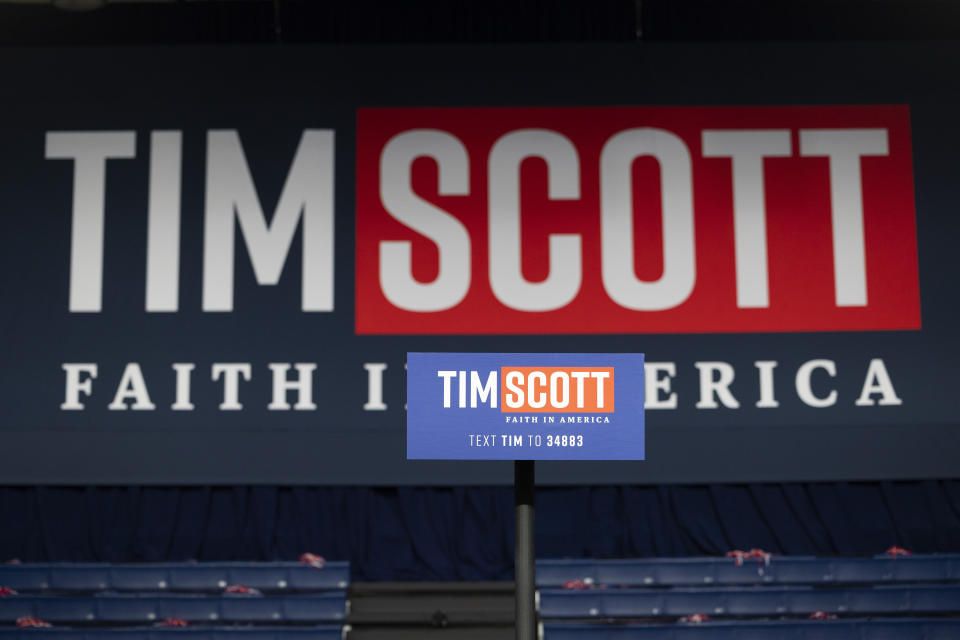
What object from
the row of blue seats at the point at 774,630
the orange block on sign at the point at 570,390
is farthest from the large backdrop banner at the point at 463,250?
the orange block on sign at the point at 570,390

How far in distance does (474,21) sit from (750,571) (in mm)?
4488

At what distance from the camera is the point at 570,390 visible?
336cm

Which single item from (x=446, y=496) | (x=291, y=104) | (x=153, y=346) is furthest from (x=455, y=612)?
(x=291, y=104)

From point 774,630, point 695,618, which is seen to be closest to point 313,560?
point 695,618

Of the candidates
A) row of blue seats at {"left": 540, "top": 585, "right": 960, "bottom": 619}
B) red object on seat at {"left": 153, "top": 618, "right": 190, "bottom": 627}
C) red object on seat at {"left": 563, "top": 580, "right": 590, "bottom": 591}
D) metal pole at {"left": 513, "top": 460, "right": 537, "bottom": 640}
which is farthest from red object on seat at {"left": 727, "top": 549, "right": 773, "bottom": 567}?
metal pole at {"left": 513, "top": 460, "right": 537, "bottom": 640}

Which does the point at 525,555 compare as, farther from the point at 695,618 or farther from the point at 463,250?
the point at 463,250

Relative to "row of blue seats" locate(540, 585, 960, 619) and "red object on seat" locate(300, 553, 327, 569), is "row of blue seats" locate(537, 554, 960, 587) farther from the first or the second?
"red object on seat" locate(300, 553, 327, 569)

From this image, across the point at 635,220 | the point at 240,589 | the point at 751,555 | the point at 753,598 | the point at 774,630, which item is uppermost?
the point at 635,220

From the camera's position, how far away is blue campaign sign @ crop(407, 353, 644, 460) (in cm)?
332

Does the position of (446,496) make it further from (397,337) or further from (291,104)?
(291,104)

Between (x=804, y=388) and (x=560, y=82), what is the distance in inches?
111

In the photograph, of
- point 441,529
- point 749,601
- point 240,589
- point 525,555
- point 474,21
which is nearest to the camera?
point 525,555

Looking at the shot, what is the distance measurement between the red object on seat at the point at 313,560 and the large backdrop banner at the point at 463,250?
0.58m

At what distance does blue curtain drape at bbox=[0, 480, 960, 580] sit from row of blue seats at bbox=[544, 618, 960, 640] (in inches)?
30.7
